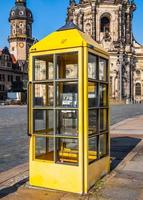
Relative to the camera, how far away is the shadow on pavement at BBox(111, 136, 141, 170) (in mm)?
8703

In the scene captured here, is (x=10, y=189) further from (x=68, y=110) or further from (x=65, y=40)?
(x=65, y=40)

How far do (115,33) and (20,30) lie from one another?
104ft

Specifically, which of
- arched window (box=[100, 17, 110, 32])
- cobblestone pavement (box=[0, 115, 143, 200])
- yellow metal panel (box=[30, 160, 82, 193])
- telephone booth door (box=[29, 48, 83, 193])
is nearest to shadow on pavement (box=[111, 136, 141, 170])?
cobblestone pavement (box=[0, 115, 143, 200])

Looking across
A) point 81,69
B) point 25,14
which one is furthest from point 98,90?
point 25,14

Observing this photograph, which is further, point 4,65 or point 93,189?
point 4,65

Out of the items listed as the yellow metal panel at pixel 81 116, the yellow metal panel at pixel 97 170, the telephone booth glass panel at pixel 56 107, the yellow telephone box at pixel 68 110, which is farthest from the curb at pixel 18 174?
the yellow metal panel at pixel 81 116

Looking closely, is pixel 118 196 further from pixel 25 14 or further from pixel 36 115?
pixel 25 14

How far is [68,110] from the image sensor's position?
6008mm

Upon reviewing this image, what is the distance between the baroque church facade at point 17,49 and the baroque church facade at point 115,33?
19002 millimetres

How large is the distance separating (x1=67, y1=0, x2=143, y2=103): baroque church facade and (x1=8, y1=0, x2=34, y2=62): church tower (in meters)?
20.4

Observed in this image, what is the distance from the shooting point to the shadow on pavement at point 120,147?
28.6ft

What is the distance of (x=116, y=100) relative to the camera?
265ft

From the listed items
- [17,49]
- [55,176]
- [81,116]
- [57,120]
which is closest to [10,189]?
[55,176]

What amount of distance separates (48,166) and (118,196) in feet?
4.01
